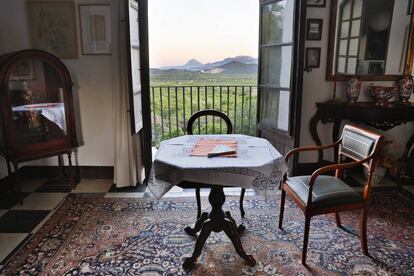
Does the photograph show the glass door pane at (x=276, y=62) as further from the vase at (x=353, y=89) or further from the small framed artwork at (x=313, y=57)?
the vase at (x=353, y=89)

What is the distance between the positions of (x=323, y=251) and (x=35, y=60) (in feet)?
9.52

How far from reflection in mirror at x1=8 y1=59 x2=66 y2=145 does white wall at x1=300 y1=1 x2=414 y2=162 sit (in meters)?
2.54

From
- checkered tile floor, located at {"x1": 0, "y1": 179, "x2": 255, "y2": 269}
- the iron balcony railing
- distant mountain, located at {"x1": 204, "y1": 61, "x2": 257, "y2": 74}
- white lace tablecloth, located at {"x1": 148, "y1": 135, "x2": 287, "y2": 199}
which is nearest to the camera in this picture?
white lace tablecloth, located at {"x1": 148, "y1": 135, "x2": 287, "y2": 199}

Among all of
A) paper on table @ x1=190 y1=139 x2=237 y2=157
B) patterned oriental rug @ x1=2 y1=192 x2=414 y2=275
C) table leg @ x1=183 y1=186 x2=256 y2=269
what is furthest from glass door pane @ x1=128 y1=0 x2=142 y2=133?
table leg @ x1=183 y1=186 x2=256 y2=269

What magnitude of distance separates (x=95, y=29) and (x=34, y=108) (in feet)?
3.20

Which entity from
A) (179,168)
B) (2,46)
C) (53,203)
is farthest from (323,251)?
(2,46)

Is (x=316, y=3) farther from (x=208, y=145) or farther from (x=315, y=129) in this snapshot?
(x=208, y=145)

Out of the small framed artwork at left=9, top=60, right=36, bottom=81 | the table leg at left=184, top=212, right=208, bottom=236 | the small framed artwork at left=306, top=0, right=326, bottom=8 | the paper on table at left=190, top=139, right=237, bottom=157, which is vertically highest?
the small framed artwork at left=306, top=0, right=326, bottom=8

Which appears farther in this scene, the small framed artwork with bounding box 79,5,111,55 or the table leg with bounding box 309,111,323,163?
the table leg with bounding box 309,111,323,163

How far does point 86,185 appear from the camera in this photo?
320 centimetres

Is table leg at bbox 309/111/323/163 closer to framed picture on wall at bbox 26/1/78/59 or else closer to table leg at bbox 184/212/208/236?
table leg at bbox 184/212/208/236

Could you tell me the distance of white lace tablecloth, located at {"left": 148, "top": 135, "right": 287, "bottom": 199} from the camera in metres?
1.62

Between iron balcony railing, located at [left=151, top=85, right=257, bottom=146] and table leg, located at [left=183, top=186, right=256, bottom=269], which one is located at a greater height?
iron balcony railing, located at [left=151, top=85, right=257, bottom=146]

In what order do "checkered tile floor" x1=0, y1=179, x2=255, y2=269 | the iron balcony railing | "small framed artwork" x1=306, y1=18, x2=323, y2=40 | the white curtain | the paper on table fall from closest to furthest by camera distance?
1. the paper on table
2. "checkered tile floor" x1=0, y1=179, x2=255, y2=269
3. the white curtain
4. "small framed artwork" x1=306, y1=18, x2=323, y2=40
5. the iron balcony railing
